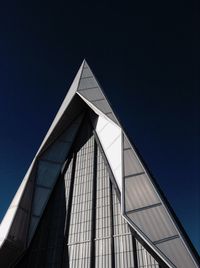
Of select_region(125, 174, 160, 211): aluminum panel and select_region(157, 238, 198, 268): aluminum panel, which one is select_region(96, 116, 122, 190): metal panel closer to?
select_region(125, 174, 160, 211): aluminum panel

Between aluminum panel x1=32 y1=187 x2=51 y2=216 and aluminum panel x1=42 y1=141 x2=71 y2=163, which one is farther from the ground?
aluminum panel x1=42 y1=141 x2=71 y2=163

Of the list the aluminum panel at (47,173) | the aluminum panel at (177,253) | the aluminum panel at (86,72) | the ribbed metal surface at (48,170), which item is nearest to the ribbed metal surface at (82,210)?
the ribbed metal surface at (48,170)

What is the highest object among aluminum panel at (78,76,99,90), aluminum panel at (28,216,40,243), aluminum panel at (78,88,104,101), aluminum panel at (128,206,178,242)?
aluminum panel at (78,76,99,90)

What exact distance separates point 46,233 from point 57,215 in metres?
1.33

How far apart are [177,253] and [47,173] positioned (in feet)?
37.1

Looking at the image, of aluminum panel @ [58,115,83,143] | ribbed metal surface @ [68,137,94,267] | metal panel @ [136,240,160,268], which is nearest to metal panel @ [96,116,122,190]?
ribbed metal surface @ [68,137,94,267]

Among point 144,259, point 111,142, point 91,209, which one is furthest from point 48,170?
point 144,259

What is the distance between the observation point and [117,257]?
11.6 m

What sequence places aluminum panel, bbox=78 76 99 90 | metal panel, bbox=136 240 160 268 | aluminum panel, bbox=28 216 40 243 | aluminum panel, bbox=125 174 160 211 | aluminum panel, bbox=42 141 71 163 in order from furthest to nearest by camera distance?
aluminum panel, bbox=78 76 99 90 < aluminum panel, bbox=42 141 71 163 < aluminum panel, bbox=28 216 40 243 < aluminum panel, bbox=125 174 160 211 < metal panel, bbox=136 240 160 268

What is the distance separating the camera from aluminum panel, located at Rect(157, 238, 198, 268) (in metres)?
9.13

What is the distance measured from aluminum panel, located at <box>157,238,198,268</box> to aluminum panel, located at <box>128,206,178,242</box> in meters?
0.36

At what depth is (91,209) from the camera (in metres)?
14.5

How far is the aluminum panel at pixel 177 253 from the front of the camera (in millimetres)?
9133

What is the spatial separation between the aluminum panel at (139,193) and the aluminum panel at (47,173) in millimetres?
7101
